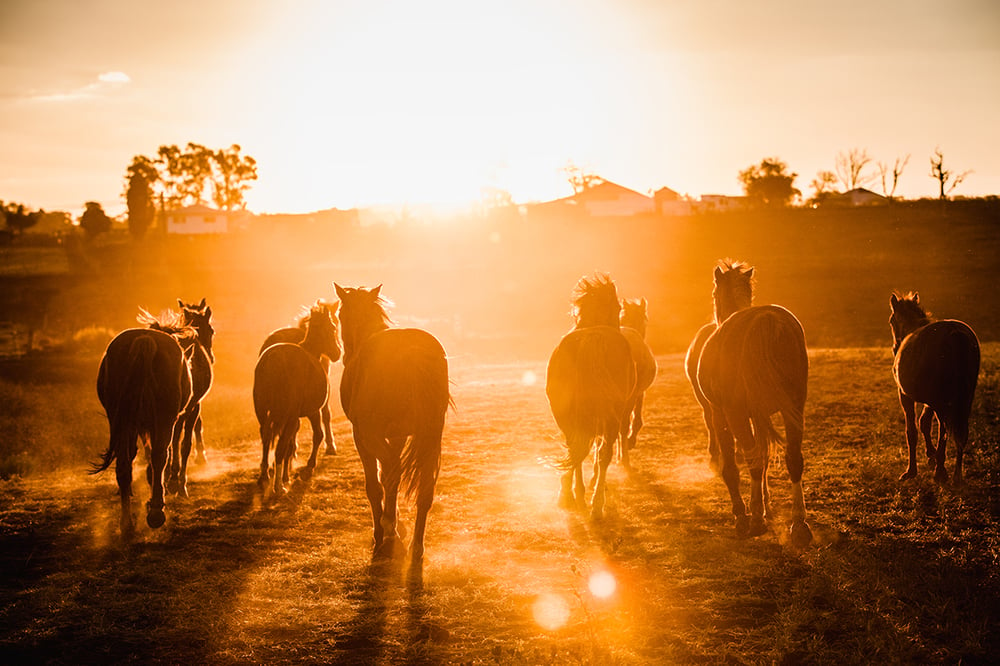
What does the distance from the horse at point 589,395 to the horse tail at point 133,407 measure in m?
4.71

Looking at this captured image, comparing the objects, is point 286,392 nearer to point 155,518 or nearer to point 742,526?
point 155,518

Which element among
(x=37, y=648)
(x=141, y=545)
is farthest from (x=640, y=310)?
(x=37, y=648)

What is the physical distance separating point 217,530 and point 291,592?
254 centimetres

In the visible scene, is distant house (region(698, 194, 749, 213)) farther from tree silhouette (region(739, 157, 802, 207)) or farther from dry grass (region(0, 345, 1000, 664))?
dry grass (region(0, 345, 1000, 664))

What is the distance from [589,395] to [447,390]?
2.05m

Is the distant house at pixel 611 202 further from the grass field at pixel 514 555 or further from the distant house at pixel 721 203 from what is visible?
the grass field at pixel 514 555

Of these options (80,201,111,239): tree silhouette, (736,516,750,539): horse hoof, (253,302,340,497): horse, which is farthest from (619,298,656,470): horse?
(80,201,111,239): tree silhouette

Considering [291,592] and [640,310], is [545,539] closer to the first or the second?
[291,592]

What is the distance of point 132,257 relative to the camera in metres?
59.1

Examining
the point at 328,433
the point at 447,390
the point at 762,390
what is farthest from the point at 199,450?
the point at 762,390

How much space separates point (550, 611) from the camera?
5414 millimetres

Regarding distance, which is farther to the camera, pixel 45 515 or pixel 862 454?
pixel 862 454

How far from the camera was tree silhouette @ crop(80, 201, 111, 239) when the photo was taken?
68562 millimetres

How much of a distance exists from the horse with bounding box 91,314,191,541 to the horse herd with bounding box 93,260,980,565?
16 mm
